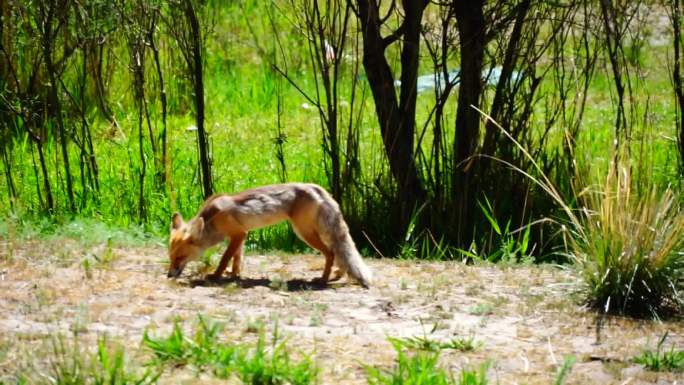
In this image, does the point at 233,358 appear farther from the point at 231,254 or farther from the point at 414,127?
the point at 414,127

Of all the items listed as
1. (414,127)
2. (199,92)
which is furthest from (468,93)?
(199,92)

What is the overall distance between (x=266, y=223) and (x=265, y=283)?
0.43 m

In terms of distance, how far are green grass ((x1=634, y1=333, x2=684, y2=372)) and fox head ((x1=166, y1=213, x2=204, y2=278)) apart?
291 cm

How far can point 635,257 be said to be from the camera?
6062 mm

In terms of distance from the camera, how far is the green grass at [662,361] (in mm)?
5137

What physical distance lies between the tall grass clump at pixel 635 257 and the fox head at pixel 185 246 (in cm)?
241

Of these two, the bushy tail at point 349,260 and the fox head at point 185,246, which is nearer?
the bushy tail at point 349,260

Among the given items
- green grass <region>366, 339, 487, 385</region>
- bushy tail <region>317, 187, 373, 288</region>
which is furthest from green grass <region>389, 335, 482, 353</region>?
bushy tail <region>317, 187, 373, 288</region>

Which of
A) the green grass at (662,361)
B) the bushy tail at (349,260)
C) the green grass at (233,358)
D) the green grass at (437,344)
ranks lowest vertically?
the green grass at (662,361)

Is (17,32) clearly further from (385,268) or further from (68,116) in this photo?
(385,268)

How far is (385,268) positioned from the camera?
7.41m

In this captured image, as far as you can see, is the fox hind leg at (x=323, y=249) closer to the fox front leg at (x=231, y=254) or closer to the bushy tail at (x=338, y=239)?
the bushy tail at (x=338, y=239)

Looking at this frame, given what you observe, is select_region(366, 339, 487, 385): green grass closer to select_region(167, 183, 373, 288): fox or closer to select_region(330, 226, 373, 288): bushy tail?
select_region(330, 226, 373, 288): bushy tail

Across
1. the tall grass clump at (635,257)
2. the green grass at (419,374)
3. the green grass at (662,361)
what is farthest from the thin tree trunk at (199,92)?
the green grass at (662,361)
